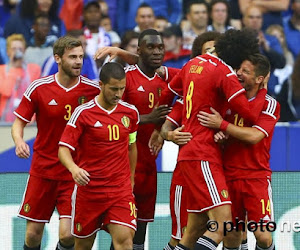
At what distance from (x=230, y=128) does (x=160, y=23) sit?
5417mm

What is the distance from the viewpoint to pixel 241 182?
726 centimetres

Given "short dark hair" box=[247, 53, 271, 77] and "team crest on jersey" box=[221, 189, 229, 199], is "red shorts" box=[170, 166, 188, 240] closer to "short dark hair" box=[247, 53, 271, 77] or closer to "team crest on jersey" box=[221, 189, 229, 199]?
"team crest on jersey" box=[221, 189, 229, 199]

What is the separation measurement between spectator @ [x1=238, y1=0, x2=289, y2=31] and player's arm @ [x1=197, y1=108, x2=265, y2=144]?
18.1 feet

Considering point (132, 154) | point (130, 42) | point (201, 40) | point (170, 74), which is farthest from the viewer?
point (130, 42)

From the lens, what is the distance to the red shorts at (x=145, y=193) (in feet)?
26.7

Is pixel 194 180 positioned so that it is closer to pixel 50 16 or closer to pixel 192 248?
pixel 192 248

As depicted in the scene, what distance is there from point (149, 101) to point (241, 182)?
1.27m

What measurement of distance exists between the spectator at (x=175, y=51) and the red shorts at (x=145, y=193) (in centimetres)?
399

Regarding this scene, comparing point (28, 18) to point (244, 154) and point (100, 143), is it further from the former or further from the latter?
point (244, 154)

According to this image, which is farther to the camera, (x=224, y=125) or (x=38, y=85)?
(x=38, y=85)

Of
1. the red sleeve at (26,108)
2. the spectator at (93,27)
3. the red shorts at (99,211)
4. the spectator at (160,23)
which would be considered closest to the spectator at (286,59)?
the spectator at (160,23)

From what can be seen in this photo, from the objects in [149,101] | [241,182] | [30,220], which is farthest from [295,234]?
[30,220]

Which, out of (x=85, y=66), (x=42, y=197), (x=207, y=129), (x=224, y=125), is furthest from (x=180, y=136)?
(x=85, y=66)

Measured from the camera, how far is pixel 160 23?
39.9 ft
